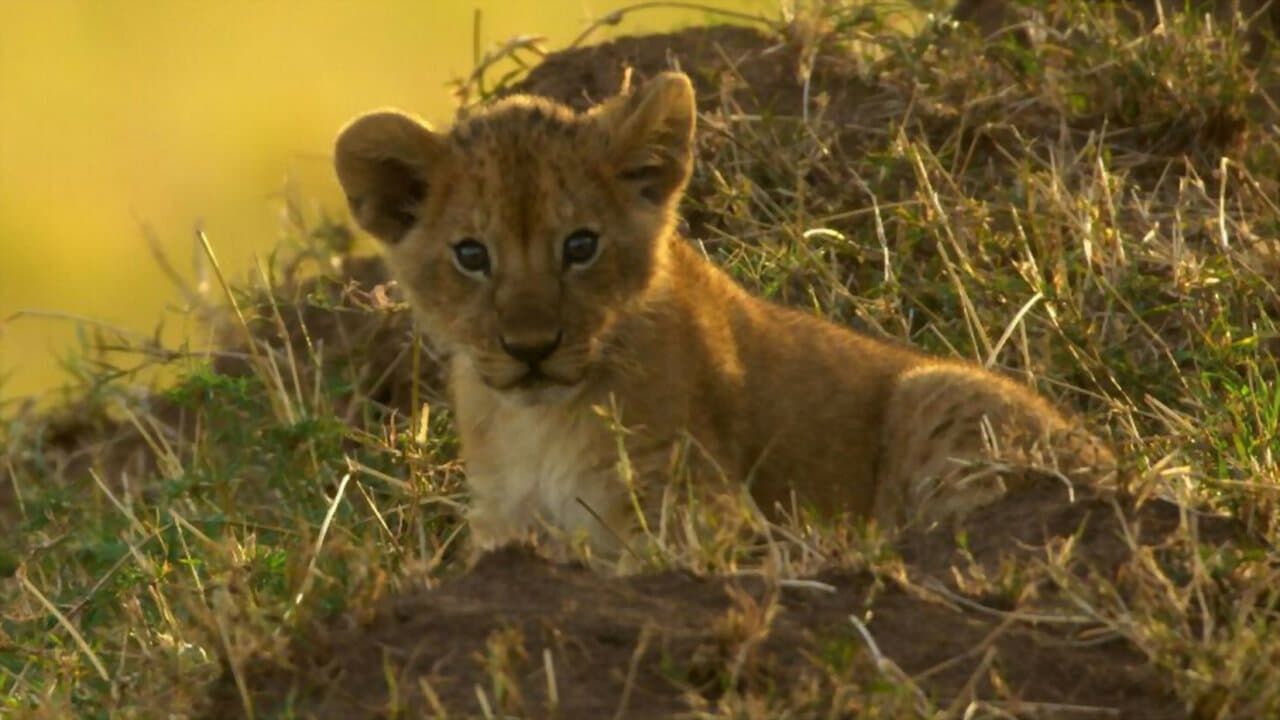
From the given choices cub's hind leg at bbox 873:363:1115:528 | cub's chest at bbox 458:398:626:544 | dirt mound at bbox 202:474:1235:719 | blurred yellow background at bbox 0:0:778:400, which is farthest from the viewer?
blurred yellow background at bbox 0:0:778:400

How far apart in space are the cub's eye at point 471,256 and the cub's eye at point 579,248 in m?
0.18

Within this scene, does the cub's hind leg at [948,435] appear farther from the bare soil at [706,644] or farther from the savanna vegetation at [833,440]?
the bare soil at [706,644]

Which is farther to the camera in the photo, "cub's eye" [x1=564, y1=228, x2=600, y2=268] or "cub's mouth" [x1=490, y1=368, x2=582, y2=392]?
"cub's eye" [x1=564, y1=228, x2=600, y2=268]

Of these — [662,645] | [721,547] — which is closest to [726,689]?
[662,645]

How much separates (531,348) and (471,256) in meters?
0.35

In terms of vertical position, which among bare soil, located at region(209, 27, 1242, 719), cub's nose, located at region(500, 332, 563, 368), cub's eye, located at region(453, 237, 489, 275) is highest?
cub's eye, located at region(453, 237, 489, 275)

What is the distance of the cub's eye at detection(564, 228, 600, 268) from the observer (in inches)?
242

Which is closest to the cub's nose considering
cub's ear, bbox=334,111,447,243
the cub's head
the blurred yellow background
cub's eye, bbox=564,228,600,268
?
the cub's head

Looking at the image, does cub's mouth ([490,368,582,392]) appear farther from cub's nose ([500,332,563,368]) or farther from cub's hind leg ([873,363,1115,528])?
cub's hind leg ([873,363,1115,528])

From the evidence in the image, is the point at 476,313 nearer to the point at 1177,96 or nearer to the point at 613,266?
the point at 613,266

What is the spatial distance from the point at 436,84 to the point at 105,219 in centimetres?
176

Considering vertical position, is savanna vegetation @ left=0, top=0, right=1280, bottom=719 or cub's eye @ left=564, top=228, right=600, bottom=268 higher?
cub's eye @ left=564, top=228, right=600, bottom=268

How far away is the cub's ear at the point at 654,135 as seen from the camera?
6.29m

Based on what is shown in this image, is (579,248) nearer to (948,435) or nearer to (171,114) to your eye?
(948,435)
